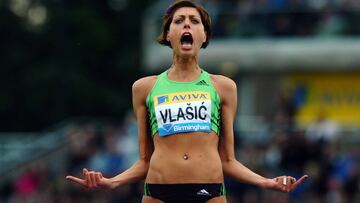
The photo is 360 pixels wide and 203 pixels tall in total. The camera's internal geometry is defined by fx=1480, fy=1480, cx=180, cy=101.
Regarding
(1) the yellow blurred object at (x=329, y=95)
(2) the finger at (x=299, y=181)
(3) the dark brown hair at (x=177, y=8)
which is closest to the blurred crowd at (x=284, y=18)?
(1) the yellow blurred object at (x=329, y=95)

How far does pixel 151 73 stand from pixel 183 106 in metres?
28.6

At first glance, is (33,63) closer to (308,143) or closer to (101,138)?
(101,138)

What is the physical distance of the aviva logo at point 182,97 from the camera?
460 inches

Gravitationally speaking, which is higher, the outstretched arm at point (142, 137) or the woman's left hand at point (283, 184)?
the outstretched arm at point (142, 137)

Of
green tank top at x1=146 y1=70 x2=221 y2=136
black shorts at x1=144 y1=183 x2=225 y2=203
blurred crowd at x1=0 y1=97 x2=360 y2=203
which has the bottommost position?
blurred crowd at x1=0 y1=97 x2=360 y2=203

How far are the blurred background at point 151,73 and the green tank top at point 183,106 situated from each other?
10841mm

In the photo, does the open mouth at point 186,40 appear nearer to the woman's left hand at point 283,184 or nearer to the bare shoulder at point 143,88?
the bare shoulder at point 143,88

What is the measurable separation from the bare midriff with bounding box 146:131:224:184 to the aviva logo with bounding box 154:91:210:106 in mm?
285

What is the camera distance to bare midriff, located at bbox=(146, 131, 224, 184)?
11477 mm

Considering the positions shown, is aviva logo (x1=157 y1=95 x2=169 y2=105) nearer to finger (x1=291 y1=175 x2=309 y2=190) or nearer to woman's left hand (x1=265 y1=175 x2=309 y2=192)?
woman's left hand (x1=265 y1=175 x2=309 y2=192)

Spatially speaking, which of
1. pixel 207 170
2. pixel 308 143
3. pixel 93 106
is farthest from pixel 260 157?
pixel 93 106

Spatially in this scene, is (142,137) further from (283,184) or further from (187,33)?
(283,184)

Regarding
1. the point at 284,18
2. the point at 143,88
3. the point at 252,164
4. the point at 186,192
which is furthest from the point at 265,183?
the point at 284,18

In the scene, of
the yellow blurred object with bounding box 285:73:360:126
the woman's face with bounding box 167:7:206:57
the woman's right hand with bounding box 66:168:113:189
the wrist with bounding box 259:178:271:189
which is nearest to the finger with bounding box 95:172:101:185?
the woman's right hand with bounding box 66:168:113:189
